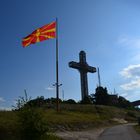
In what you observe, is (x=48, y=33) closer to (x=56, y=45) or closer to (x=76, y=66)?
(x=56, y=45)

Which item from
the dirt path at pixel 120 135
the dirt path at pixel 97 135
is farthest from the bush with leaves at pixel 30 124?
the dirt path at pixel 120 135

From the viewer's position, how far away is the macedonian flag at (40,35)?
38906mm

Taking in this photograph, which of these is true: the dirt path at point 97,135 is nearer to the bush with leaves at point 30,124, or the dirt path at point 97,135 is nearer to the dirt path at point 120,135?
the dirt path at point 120,135

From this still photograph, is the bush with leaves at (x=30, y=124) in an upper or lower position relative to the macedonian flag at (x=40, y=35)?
lower

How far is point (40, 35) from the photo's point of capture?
39469 mm

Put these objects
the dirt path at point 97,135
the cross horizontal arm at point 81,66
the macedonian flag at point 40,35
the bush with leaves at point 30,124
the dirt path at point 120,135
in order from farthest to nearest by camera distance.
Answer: the cross horizontal arm at point 81,66
the macedonian flag at point 40,35
the dirt path at point 120,135
the dirt path at point 97,135
the bush with leaves at point 30,124

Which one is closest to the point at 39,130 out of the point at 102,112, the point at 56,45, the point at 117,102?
the point at 56,45

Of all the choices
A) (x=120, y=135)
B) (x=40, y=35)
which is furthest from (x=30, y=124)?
(x=40, y=35)

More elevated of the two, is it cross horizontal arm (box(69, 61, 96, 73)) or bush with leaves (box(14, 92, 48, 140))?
cross horizontal arm (box(69, 61, 96, 73))

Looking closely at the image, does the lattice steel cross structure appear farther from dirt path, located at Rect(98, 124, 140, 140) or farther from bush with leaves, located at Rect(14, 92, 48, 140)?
bush with leaves, located at Rect(14, 92, 48, 140)

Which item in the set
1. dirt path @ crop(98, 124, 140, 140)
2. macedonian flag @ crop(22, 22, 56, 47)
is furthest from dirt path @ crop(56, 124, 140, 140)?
macedonian flag @ crop(22, 22, 56, 47)

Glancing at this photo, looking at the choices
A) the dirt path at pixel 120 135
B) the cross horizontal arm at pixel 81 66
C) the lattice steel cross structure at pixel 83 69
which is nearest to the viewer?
the dirt path at pixel 120 135

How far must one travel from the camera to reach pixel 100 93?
123375 millimetres

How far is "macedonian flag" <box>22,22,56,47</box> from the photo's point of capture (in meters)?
38.9
